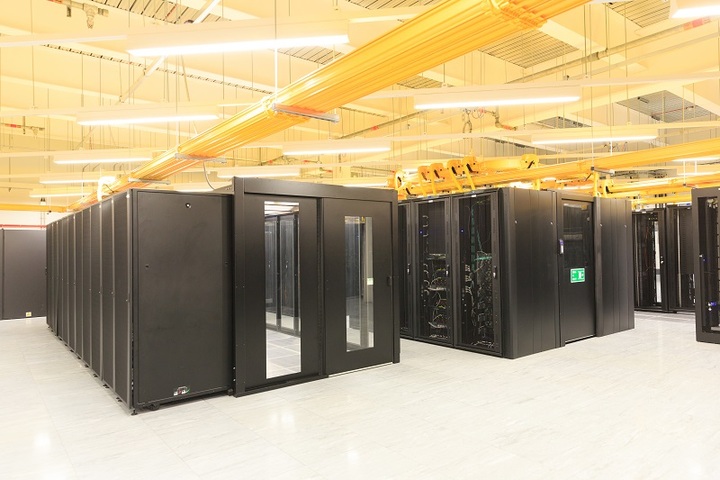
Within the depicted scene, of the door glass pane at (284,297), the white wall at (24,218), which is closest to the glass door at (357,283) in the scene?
the door glass pane at (284,297)

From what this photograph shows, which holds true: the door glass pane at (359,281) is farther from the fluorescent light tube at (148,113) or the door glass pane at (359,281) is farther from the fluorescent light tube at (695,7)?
the fluorescent light tube at (695,7)

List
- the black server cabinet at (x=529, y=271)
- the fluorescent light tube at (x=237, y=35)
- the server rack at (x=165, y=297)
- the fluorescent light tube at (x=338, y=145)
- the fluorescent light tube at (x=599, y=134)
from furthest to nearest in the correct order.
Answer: the fluorescent light tube at (x=338, y=145)
the fluorescent light tube at (x=599, y=134)
the black server cabinet at (x=529, y=271)
the server rack at (x=165, y=297)
the fluorescent light tube at (x=237, y=35)

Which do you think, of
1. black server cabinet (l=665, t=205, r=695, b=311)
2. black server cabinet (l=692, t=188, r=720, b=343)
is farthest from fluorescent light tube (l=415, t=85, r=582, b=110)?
black server cabinet (l=665, t=205, r=695, b=311)

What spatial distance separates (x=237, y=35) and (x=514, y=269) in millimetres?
4339

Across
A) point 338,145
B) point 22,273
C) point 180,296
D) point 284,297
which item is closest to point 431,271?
point 338,145

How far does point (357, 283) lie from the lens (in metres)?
5.42

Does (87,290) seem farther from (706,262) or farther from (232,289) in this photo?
(706,262)

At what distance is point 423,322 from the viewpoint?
7.13m

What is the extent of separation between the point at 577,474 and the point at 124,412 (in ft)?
11.9

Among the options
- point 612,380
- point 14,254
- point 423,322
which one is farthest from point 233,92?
point 612,380

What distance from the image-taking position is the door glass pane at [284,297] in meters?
4.95

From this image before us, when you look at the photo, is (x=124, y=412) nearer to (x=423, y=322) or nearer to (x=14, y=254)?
(x=423, y=322)

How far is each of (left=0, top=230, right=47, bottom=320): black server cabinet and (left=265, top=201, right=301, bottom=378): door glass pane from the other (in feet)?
24.0

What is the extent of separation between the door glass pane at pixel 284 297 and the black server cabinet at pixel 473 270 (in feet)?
8.00
